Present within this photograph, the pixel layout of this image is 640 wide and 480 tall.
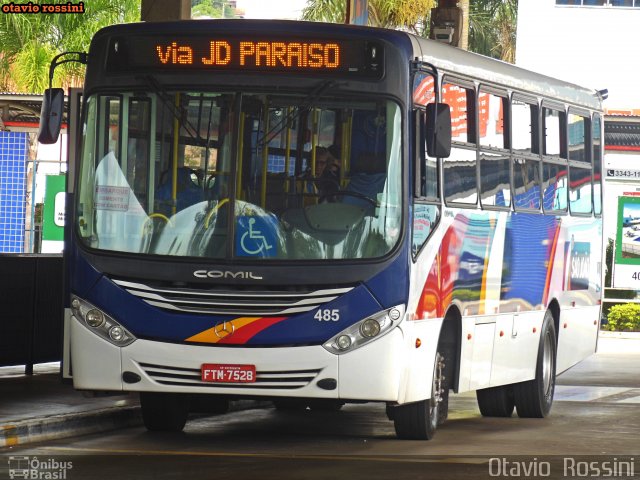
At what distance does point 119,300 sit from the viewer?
12547 millimetres

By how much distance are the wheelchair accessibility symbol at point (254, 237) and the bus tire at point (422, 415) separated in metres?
1.90

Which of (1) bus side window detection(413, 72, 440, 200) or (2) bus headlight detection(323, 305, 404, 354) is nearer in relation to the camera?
(2) bus headlight detection(323, 305, 404, 354)

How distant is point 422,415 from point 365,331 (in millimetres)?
1372

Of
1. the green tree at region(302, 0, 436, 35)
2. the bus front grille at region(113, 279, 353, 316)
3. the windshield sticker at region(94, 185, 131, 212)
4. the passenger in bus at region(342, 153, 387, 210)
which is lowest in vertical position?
the bus front grille at region(113, 279, 353, 316)

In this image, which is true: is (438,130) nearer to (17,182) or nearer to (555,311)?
(555,311)

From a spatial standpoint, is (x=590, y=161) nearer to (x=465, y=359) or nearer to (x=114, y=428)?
(x=465, y=359)

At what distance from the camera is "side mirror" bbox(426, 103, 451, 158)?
1277cm

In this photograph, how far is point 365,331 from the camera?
12.3 meters

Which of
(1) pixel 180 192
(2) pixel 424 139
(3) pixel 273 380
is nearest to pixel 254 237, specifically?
(1) pixel 180 192

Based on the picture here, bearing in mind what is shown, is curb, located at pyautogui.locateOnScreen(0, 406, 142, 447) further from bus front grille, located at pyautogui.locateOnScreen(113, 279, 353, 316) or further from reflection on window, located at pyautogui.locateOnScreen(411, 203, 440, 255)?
reflection on window, located at pyautogui.locateOnScreen(411, 203, 440, 255)

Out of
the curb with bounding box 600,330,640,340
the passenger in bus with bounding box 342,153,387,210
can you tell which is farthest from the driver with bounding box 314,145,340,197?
the curb with bounding box 600,330,640,340

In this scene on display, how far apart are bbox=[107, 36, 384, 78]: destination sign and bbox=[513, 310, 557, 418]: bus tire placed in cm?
525

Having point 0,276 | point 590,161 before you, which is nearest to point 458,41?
point 590,161

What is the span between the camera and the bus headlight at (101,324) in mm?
12523
